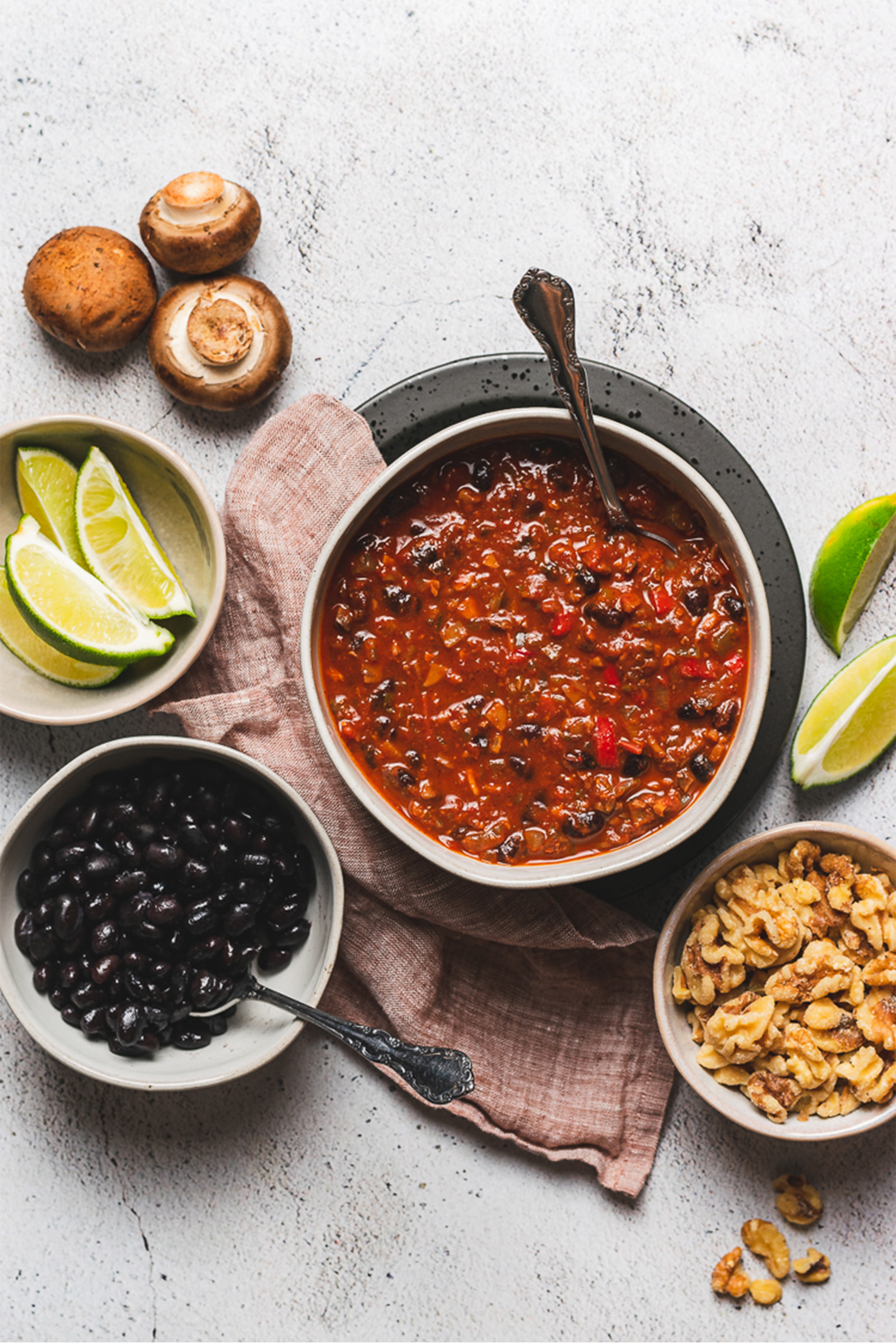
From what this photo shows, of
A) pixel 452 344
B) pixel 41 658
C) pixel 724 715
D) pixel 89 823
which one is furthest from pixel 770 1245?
pixel 452 344

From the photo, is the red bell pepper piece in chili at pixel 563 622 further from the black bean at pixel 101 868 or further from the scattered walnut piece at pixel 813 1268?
the scattered walnut piece at pixel 813 1268

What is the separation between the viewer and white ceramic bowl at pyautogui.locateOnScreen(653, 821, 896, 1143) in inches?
105

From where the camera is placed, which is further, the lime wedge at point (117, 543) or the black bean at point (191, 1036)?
the lime wedge at point (117, 543)

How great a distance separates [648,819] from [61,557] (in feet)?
6.13

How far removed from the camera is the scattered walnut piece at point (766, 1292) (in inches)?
119

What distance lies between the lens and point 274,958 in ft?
9.17

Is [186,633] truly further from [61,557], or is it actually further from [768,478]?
[768,478]

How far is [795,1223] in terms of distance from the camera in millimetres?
3033

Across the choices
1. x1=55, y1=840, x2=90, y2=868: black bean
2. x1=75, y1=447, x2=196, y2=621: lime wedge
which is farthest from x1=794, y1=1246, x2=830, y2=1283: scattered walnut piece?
x1=75, y1=447, x2=196, y2=621: lime wedge

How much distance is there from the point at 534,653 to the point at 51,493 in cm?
156

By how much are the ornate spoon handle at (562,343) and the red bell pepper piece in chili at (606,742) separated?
615 millimetres

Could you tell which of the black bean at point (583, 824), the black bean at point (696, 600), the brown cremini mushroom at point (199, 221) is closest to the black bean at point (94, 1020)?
the black bean at point (583, 824)

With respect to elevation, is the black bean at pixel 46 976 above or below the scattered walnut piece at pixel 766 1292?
above

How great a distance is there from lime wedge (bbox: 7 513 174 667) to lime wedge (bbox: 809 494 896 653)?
6.63 ft
